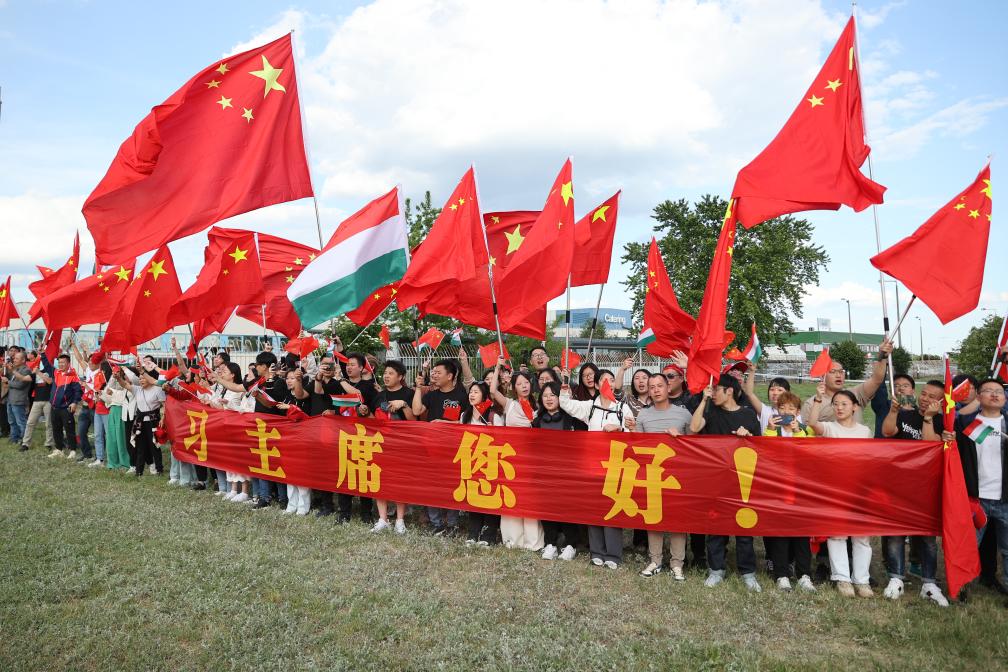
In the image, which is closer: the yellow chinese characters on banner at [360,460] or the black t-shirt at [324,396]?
the yellow chinese characters on banner at [360,460]

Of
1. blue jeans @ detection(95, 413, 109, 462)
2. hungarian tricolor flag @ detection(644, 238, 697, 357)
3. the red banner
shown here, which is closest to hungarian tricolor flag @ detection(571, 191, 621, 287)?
hungarian tricolor flag @ detection(644, 238, 697, 357)

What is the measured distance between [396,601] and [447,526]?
7.56 feet

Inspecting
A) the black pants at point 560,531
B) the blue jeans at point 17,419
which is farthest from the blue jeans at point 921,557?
the blue jeans at point 17,419

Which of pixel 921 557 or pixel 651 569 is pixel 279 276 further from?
pixel 921 557

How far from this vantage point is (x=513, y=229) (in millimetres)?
10086

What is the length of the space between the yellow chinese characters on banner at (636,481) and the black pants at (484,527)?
1368 mm

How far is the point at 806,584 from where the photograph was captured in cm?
577

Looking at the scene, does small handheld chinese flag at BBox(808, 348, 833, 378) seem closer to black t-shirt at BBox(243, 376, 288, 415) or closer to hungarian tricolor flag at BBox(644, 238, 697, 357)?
hungarian tricolor flag at BBox(644, 238, 697, 357)

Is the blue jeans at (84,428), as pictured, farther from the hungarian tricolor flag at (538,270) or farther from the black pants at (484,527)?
the hungarian tricolor flag at (538,270)

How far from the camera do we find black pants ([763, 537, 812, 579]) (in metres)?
5.96

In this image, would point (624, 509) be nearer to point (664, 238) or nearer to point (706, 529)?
point (706, 529)

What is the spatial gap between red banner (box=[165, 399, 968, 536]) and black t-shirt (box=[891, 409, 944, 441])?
0.47m

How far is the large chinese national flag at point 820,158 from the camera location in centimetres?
617

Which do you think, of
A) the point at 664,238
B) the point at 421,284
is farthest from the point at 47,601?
the point at 664,238
